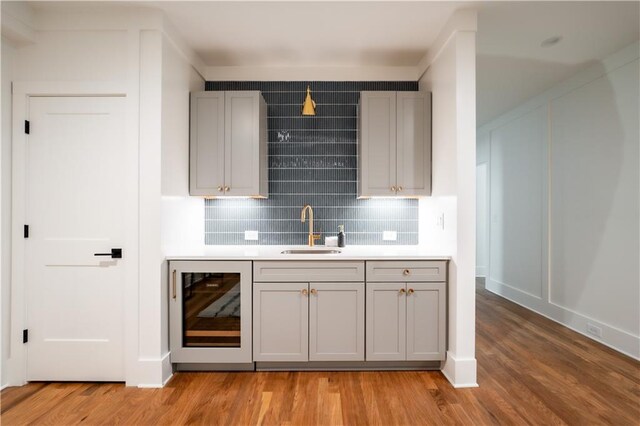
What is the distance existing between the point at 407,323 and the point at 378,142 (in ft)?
4.96

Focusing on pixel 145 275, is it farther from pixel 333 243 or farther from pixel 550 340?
pixel 550 340

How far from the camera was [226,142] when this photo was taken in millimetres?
3092

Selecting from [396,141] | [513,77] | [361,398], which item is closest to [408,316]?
[361,398]

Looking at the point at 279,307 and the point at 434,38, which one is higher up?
the point at 434,38

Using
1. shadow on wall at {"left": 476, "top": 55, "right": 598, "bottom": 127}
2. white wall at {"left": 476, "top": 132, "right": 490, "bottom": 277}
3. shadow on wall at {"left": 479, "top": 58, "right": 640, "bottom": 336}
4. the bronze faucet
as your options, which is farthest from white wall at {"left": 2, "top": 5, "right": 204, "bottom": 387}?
white wall at {"left": 476, "top": 132, "right": 490, "bottom": 277}

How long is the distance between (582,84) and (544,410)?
10.6ft

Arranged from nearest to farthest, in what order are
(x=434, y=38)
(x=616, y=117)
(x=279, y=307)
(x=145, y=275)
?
(x=145, y=275), (x=279, y=307), (x=434, y=38), (x=616, y=117)

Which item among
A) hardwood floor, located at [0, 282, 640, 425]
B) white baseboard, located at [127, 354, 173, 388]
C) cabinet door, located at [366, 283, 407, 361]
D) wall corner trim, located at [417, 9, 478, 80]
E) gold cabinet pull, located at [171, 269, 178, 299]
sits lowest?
hardwood floor, located at [0, 282, 640, 425]

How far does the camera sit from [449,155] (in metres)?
2.69

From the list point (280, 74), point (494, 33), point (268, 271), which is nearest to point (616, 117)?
point (494, 33)

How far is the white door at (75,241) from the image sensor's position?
258cm

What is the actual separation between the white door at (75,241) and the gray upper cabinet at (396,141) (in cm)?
192

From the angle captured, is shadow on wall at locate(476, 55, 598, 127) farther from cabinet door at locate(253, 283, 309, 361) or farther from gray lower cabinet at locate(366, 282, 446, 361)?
cabinet door at locate(253, 283, 309, 361)

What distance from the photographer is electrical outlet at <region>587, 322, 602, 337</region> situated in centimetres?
346
